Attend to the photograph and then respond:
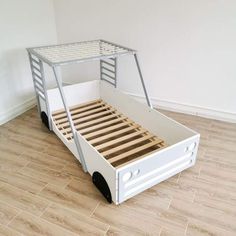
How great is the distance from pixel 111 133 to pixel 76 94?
0.67 metres

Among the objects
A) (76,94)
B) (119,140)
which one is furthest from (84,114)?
(119,140)

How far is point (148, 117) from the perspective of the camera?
6.38 feet

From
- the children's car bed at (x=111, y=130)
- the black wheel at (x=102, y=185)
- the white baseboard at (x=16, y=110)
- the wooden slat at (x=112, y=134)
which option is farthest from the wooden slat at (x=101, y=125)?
the white baseboard at (x=16, y=110)

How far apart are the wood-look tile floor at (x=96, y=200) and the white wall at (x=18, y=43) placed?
0.61m

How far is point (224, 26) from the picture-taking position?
203 cm

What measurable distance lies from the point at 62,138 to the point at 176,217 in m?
1.03

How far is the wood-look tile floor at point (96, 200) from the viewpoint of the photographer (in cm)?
133

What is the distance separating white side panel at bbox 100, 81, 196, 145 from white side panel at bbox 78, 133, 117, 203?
609mm

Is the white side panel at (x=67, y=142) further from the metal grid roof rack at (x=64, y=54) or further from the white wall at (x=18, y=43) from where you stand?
the white wall at (x=18, y=43)

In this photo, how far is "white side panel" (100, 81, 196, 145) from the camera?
5.60 ft

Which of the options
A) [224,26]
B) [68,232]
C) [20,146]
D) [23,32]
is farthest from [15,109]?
[224,26]

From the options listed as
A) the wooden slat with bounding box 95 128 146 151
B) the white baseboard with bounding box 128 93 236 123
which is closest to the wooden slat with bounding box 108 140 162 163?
the wooden slat with bounding box 95 128 146 151

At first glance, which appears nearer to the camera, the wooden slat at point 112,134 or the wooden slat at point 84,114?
the wooden slat at point 112,134

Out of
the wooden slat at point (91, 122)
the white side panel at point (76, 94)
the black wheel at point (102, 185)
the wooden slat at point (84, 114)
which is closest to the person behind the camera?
the black wheel at point (102, 185)
